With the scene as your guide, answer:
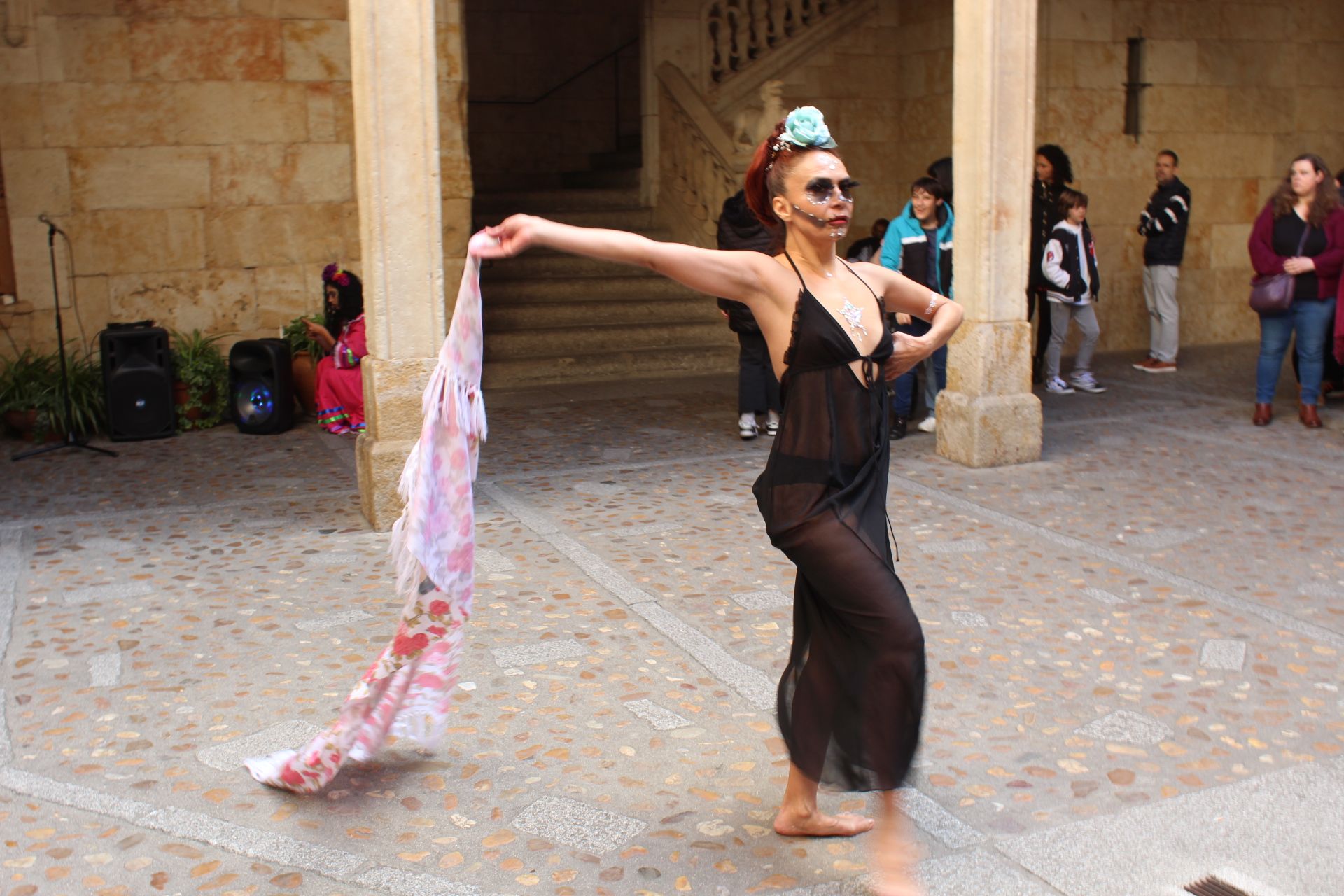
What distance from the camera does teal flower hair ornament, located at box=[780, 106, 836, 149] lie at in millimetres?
3205

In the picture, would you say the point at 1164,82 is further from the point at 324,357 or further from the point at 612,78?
the point at 324,357

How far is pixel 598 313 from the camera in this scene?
11.8 m

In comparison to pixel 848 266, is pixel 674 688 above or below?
below

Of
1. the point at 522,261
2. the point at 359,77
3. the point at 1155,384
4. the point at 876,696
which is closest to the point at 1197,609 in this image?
the point at 876,696

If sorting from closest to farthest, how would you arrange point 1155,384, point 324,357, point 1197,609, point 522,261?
point 1197,609
point 324,357
point 1155,384
point 522,261

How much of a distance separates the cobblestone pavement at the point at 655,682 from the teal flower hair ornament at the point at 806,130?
5.91 feet

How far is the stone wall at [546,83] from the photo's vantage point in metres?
15.2

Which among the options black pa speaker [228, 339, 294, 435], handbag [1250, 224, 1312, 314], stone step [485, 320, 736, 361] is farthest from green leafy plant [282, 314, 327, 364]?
handbag [1250, 224, 1312, 314]

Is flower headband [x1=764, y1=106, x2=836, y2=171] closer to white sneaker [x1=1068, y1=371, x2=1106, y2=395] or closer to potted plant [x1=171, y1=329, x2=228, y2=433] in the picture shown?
potted plant [x1=171, y1=329, x2=228, y2=433]

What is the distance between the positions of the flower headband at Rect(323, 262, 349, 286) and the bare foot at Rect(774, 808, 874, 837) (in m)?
6.90

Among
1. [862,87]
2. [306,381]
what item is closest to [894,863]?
[306,381]

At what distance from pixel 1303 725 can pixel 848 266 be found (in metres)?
2.14

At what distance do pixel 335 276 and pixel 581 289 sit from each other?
3056 millimetres

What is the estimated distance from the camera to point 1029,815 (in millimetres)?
3523
